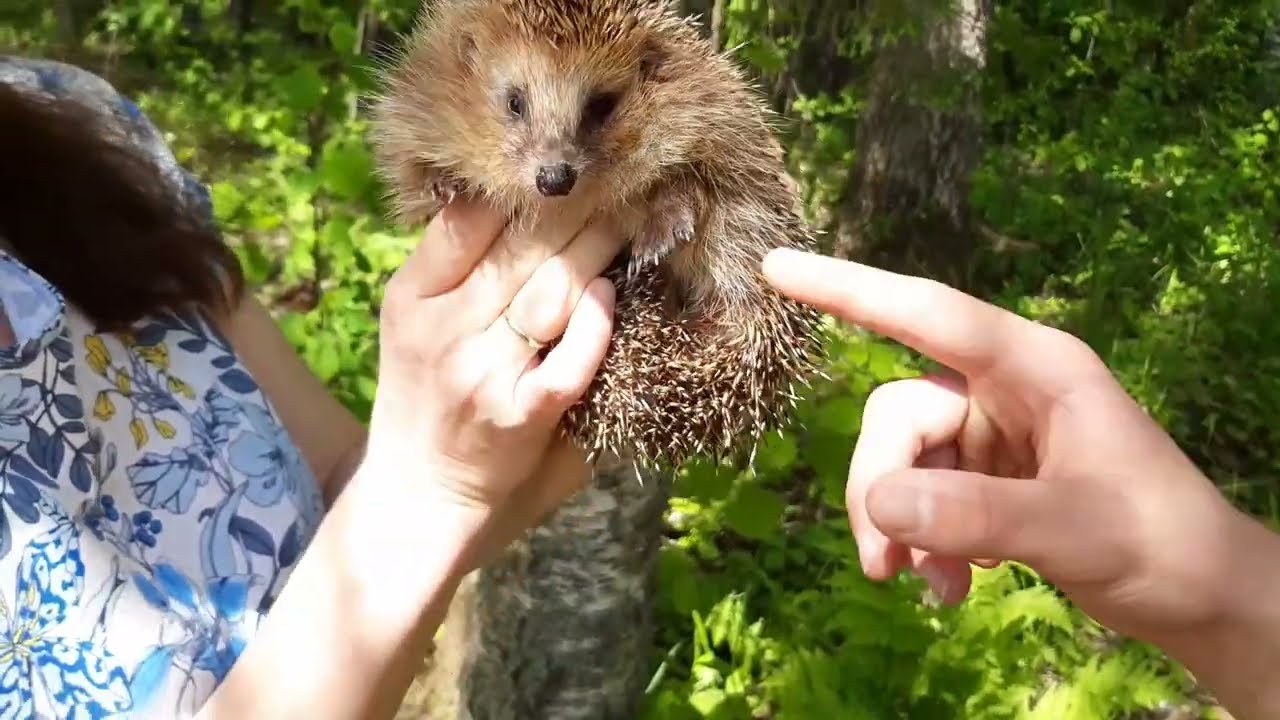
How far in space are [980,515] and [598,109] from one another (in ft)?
3.83

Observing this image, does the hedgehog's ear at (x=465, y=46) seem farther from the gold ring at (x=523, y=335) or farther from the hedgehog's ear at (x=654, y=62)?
the gold ring at (x=523, y=335)

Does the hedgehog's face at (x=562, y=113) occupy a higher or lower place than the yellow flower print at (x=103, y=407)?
higher

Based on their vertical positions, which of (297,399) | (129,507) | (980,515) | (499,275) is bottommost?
(297,399)

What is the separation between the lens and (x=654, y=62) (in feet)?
6.07

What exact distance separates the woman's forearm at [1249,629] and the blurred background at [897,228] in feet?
3.72

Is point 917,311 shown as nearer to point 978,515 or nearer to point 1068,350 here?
point 1068,350

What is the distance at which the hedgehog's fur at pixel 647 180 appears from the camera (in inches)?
57.3

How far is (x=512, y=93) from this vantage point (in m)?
1.84

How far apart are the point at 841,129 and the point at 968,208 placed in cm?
157

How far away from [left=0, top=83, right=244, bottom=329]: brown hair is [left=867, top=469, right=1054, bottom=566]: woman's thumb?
1190 millimetres

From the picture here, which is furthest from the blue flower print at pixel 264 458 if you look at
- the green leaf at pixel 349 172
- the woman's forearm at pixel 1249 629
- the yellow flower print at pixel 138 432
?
the woman's forearm at pixel 1249 629

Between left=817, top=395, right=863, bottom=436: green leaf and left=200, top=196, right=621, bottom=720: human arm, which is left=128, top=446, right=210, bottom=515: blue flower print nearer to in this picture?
left=200, top=196, right=621, bottom=720: human arm

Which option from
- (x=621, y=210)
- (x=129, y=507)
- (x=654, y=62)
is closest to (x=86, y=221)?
(x=129, y=507)

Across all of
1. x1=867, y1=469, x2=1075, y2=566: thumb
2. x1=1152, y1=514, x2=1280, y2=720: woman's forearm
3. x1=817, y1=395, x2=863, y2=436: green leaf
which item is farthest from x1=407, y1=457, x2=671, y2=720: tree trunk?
x1=1152, y1=514, x2=1280, y2=720: woman's forearm
